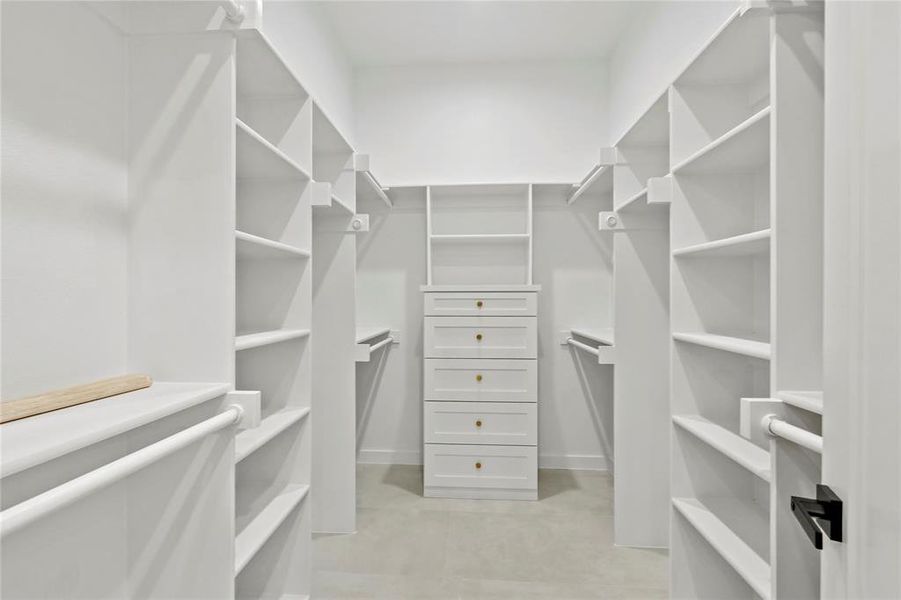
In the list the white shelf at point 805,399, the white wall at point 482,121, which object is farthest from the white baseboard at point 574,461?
the white shelf at point 805,399

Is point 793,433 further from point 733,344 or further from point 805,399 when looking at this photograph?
point 733,344

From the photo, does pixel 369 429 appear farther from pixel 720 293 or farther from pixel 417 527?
pixel 720 293

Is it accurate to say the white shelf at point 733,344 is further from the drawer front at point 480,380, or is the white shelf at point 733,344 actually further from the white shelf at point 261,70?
the white shelf at point 261,70

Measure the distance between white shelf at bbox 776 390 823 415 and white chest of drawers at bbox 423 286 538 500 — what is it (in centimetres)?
167

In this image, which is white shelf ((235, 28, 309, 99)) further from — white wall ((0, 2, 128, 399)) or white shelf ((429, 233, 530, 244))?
white shelf ((429, 233, 530, 244))

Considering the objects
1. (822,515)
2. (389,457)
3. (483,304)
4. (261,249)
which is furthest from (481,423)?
(822,515)

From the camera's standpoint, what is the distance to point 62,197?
3.25 ft

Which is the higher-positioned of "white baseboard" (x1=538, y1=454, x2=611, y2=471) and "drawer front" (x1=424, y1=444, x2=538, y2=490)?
"drawer front" (x1=424, y1=444, x2=538, y2=490)

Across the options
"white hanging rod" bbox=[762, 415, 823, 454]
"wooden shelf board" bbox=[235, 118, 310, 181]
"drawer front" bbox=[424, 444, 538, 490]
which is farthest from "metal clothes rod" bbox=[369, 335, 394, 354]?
"white hanging rod" bbox=[762, 415, 823, 454]

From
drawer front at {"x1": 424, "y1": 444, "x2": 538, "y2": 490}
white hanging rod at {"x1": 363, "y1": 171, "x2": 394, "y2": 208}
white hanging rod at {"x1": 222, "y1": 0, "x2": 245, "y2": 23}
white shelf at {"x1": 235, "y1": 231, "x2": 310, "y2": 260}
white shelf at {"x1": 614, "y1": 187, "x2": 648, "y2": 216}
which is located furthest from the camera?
drawer front at {"x1": 424, "y1": 444, "x2": 538, "y2": 490}

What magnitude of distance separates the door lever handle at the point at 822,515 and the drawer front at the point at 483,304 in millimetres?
2110

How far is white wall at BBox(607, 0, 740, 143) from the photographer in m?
2.01

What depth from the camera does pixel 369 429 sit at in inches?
133

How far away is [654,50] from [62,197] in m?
2.74
